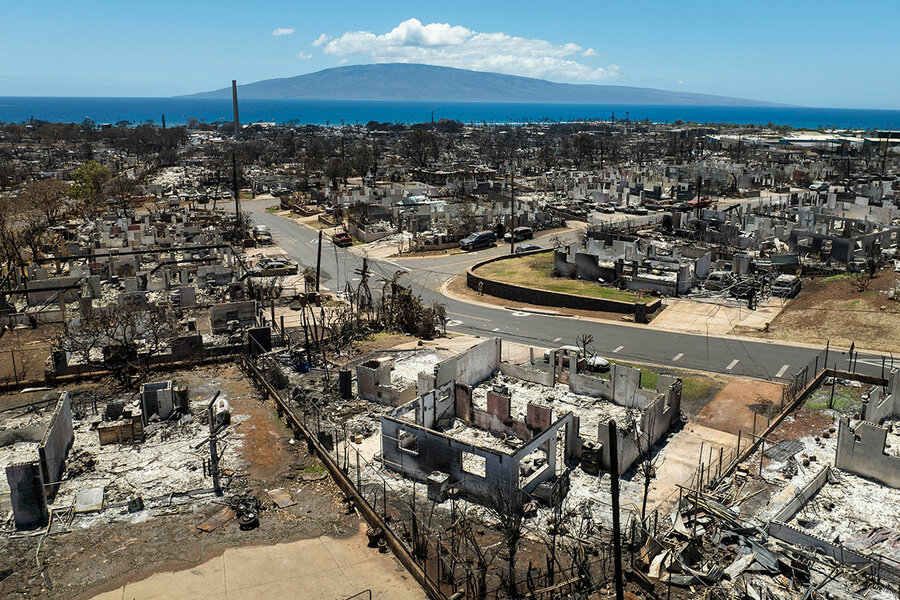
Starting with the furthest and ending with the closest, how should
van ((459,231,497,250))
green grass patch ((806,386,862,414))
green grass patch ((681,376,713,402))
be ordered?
1. van ((459,231,497,250))
2. green grass patch ((681,376,713,402))
3. green grass patch ((806,386,862,414))

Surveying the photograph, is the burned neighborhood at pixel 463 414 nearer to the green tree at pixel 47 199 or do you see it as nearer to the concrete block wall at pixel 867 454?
the concrete block wall at pixel 867 454

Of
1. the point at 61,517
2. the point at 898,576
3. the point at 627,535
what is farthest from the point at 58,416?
the point at 898,576

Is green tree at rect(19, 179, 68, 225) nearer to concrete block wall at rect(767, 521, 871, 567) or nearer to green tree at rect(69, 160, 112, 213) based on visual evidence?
green tree at rect(69, 160, 112, 213)

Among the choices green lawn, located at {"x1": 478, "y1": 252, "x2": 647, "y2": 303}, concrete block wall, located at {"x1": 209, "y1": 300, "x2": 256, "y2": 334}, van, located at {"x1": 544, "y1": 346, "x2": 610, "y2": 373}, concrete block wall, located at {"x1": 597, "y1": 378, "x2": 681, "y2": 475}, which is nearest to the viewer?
concrete block wall, located at {"x1": 597, "y1": 378, "x2": 681, "y2": 475}

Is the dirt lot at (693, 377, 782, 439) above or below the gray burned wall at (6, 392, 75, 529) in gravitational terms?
below

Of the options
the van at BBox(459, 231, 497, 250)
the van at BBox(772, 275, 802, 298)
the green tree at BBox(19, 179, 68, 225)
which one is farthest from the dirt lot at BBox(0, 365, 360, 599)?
the green tree at BBox(19, 179, 68, 225)

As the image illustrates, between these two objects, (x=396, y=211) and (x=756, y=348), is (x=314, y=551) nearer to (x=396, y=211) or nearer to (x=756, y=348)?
(x=756, y=348)

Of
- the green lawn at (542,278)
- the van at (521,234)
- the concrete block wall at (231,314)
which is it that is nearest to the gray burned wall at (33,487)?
the concrete block wall at (231,314)

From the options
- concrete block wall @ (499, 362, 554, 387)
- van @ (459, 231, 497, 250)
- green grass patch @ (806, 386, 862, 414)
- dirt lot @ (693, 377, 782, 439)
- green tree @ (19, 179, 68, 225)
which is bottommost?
dirt lot @ (693, 377, 782, 439)
